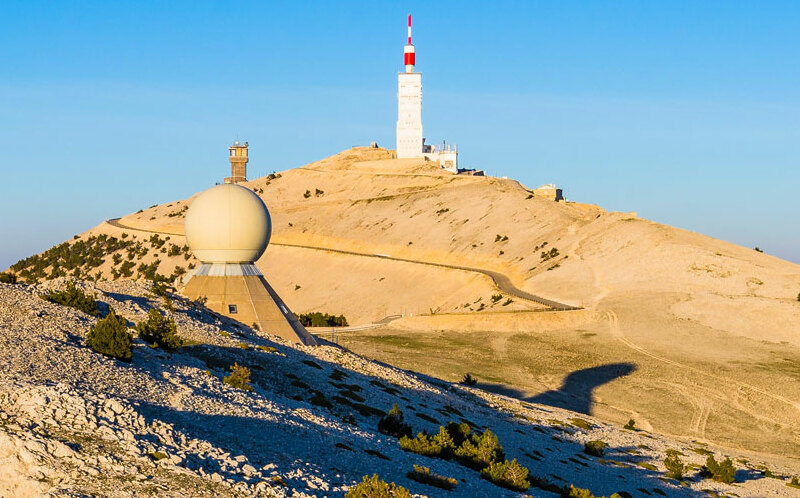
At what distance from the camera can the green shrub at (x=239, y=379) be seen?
26531 mm

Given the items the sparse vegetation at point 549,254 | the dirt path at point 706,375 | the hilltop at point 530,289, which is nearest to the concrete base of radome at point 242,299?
the hilltop at point 530,289

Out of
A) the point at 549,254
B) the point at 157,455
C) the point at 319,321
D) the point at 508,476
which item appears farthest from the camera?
the point at 549,254

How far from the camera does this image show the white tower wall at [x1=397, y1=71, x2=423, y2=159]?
157m

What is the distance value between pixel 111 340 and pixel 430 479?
10.6 m

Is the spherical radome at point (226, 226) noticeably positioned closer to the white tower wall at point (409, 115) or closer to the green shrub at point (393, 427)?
the green shrub at point (393, 427)

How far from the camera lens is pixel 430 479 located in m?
21.9

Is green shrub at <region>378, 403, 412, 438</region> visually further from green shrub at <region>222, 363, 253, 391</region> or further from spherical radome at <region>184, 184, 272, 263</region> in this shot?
spherical radome at <region>184, 184, 272, 263</region>

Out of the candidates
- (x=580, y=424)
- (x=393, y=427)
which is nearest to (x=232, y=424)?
(x=393, y=427)

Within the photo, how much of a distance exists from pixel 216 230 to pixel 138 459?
2563cm

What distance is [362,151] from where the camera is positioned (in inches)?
7087

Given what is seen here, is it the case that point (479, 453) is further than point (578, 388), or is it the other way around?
point (578, 388)

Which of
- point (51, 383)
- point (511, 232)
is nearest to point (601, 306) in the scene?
point (511, 232)

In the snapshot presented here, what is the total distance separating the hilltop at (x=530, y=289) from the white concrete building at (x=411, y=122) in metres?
3.96

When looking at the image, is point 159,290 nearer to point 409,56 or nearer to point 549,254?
point 549,254
